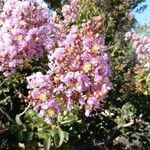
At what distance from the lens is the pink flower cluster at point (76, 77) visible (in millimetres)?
3229

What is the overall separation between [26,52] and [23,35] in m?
0.12

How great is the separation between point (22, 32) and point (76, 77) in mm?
595

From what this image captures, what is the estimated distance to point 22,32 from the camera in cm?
354

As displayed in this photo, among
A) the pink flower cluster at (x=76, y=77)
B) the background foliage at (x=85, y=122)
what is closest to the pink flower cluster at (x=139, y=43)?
the background foliage at (x=85, y=122)

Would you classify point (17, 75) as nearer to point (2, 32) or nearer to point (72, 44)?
point (2, 32)

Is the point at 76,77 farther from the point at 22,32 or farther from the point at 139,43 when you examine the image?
the point at 139,43

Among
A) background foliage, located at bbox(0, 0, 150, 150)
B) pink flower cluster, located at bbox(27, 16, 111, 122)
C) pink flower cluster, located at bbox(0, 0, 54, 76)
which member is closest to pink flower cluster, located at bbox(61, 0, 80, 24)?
background foliage, located at bbox(0, 0, 150, 150)

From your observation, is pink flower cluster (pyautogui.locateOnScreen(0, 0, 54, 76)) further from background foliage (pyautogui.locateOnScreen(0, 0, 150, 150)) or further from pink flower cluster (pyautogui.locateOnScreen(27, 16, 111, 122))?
background foliage (pyautogui.locateOnScreen(0, 0, 150, 150))

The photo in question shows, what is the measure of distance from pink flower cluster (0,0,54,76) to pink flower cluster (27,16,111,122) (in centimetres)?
31

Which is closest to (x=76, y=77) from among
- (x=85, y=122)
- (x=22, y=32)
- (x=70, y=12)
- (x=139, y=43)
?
(x=22, y=32)

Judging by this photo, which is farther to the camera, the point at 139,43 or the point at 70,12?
the point at 139,43

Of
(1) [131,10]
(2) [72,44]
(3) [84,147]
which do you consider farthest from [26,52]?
(1) [131,10]

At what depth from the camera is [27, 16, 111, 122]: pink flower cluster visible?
10.6 feet

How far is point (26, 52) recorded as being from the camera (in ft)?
11.7
